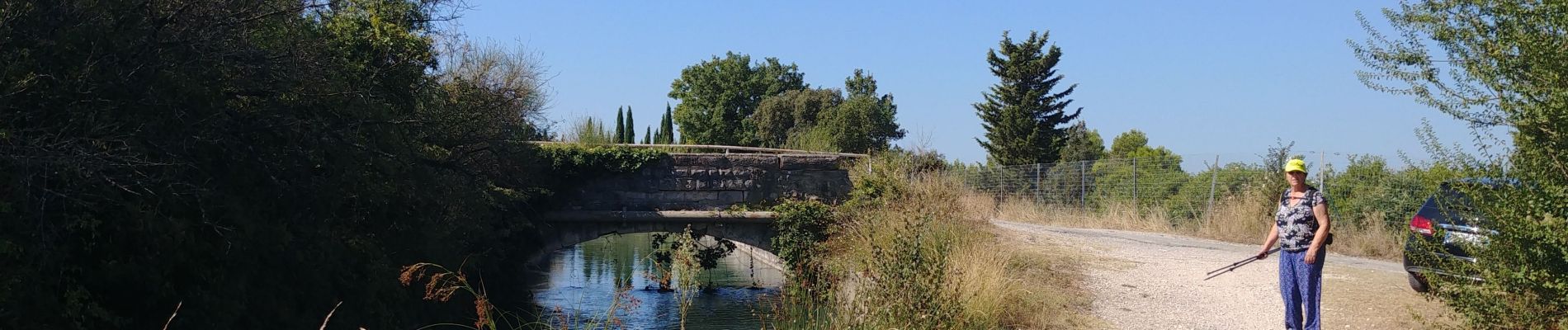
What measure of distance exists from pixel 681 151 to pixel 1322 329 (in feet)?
38.5

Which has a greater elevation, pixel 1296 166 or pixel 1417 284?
pixel 1296 166

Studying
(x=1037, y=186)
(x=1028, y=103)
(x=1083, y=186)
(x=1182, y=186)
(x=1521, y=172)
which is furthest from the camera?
(x=1028, y=103)

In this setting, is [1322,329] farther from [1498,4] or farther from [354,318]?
[354,318]

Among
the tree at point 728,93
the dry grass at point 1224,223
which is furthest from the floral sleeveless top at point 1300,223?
the tree at point 728,93

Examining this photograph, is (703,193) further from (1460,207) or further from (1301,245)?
(1460,207)

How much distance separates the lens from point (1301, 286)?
6629 millimetres

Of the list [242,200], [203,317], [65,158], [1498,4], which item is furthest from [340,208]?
[1498,4]

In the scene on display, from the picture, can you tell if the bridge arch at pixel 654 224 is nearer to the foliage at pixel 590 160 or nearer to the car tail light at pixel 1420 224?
the foliage at pixel 590 160

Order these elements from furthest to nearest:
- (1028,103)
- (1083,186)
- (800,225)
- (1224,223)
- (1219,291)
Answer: (1028,103) → (1083,186) → (800,225) → (1224,223) → (1219,291)

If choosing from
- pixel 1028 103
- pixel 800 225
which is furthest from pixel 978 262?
pixel 1028 103

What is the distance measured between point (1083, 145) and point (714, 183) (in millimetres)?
34695

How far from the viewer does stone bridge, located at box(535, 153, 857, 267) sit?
17.3 metres

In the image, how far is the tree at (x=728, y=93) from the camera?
198 feet

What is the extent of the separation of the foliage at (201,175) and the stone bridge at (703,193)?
7.44 metres
